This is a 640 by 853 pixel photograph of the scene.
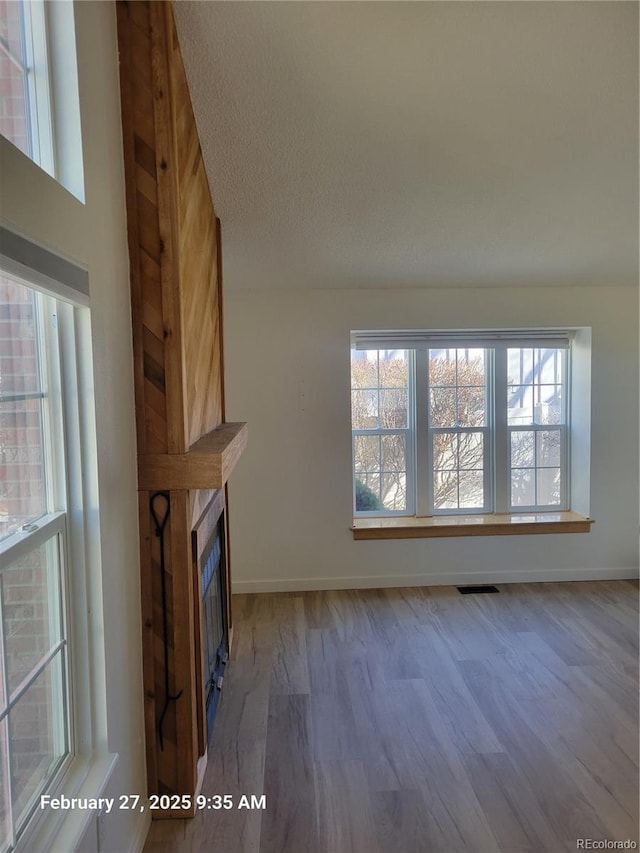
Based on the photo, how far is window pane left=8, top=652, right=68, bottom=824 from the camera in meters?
1.15

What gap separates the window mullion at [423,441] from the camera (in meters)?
3.94

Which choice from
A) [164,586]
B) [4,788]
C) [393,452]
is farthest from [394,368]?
[4,788]

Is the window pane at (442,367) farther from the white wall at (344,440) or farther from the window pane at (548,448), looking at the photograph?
the window pane at (548,448)

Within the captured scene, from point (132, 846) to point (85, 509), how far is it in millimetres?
1122

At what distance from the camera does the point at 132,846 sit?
64.5 inches

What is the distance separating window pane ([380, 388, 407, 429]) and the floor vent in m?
1.28

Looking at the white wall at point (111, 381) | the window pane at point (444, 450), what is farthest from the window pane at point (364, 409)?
the white wall at point (111, 381)

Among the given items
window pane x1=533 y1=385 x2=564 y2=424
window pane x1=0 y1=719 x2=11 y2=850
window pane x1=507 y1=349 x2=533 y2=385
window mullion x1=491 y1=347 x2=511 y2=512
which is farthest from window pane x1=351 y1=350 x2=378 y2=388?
window pane x1=0 y1=719 x2=11 y2=850

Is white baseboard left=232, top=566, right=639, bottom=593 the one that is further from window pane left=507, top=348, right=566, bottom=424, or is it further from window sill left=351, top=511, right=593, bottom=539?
window pane left=507, top=348, right=566, bottom=424

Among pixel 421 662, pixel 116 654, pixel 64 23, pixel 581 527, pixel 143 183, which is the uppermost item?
pixel 64 23

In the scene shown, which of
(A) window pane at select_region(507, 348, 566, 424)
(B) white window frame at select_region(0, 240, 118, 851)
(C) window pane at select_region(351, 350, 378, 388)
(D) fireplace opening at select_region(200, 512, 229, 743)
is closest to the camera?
(B) white window frame at select_region(0, 240, 118, 851)

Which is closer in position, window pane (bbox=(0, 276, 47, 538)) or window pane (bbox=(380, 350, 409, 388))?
window pane (bbox=(0, 276, 47, 538))

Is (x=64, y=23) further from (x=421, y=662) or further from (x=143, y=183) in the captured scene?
(x=421, y=662)

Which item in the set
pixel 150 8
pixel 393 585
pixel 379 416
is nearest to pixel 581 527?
pixel 393 585
